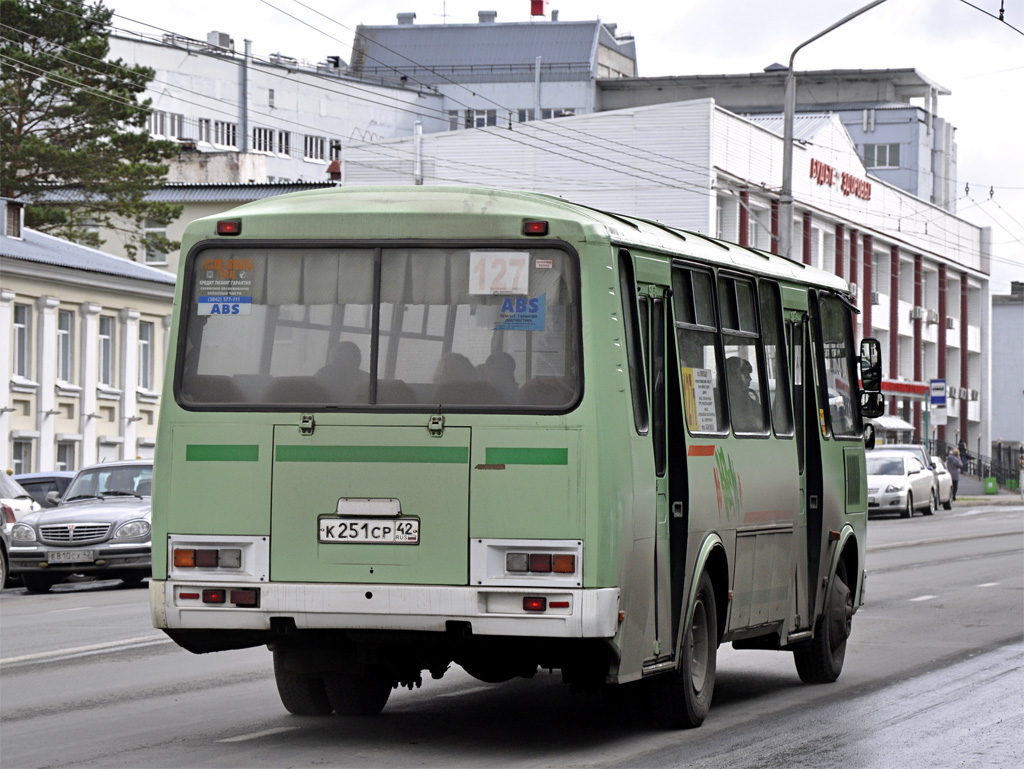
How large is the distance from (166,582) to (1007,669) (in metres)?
6.56

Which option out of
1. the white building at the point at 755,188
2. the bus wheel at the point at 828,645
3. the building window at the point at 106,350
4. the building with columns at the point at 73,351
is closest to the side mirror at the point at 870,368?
the bus wheel at the point at 828,645

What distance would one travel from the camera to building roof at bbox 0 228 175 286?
45250mm

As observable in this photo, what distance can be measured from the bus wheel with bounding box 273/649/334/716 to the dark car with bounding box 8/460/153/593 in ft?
Answer: 39.1

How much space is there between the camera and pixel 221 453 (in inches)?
376

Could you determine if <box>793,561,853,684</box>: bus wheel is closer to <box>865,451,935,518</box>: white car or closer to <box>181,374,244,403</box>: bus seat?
<box>181,374,244,403</box>: bus seat

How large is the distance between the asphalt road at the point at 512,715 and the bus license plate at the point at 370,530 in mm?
1056

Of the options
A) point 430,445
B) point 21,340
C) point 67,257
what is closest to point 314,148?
point 67,257

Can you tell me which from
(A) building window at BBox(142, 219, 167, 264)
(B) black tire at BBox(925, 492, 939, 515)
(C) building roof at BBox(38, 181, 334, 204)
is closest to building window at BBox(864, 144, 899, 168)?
(C) building roof at BBox(38, 181, 334, 204)

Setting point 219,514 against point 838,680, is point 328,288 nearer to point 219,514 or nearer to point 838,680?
point 219,514

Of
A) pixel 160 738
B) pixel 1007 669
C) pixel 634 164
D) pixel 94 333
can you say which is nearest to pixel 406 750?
pixel 160 738

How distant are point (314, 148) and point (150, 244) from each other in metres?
36.3

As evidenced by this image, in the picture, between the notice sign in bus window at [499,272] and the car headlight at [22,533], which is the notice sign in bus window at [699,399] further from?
the car headlight at [22,533]

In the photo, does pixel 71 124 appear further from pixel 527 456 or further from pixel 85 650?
pixel 527 456

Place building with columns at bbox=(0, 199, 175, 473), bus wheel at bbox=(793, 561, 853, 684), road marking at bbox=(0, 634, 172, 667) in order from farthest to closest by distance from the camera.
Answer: building with columns at bbox=(0, 199, 175, 473) → road marking at bbox=(0, 634, 172, 667) → bus wheel at bbox=(793, 561, 853, 684)
